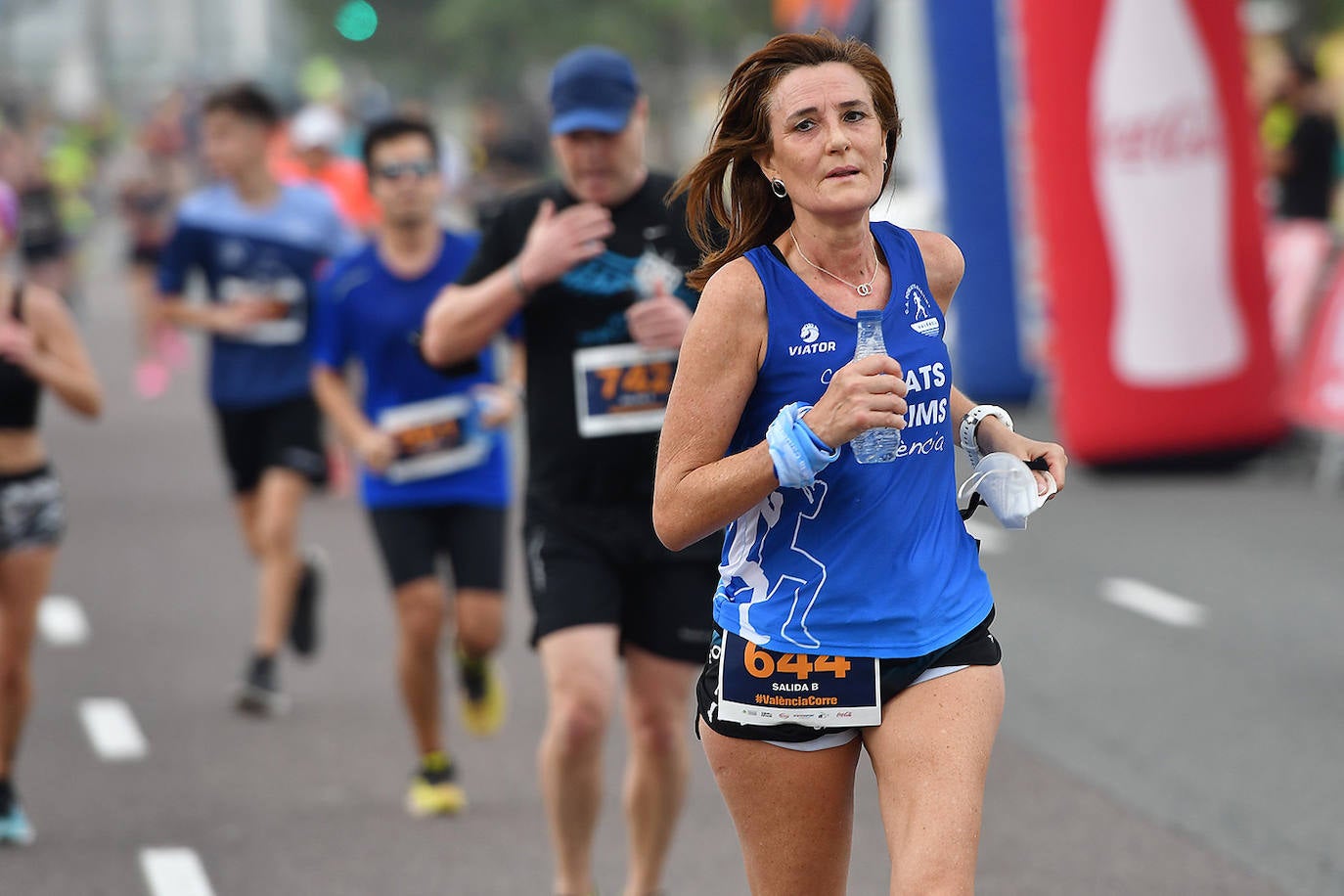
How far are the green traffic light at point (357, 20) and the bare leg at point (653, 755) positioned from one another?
29.8m

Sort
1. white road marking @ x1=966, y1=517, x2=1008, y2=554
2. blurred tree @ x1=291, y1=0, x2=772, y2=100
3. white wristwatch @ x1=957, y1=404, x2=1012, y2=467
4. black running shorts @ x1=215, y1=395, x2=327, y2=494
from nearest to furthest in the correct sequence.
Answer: white wristwatch @ x1=957, y1=404, x2=1012, y2=467
black running shorts @ x1=215, y1=395, x2=327, y2=494
white road marking @ x1=966, y1=517, x2=1008, y2=554
blurred tree @ x1=291, y1=0, x2=772, y2=100

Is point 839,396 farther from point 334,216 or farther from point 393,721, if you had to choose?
point 334,216

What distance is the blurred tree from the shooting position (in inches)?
1886

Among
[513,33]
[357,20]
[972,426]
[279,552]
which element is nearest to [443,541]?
[279,552]

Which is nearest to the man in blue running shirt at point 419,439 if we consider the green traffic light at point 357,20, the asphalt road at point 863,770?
the asphalt road at point 863,770

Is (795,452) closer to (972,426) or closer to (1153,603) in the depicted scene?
(972,426)

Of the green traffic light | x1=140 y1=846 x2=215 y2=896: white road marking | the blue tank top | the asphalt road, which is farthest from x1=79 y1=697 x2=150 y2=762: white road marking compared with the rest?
the green traffic light

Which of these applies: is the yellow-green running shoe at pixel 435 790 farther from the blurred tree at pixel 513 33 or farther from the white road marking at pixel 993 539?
the blurred tree at pixel 513 33

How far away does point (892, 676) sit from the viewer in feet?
11.7

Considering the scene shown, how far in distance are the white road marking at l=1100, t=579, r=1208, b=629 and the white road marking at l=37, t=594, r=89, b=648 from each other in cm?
468

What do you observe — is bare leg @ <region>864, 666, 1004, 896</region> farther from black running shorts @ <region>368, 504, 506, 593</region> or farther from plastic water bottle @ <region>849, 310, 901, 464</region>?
black running shorts @ <region>368, 504, 506, 593</region>

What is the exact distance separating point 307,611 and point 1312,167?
31.0 ft

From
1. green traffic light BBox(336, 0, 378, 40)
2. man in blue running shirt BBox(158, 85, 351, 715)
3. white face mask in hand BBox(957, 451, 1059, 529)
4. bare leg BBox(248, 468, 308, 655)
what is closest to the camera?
white face mask in hand BBox(957, 451, 1059, 529)

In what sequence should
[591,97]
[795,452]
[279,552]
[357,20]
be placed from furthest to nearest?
[357,20] < [279,552] < [591,97] < [795,452]
